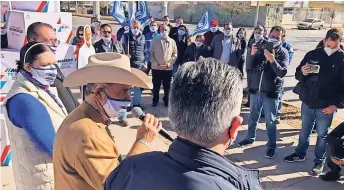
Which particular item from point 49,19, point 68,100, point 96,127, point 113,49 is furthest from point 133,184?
point 113,49

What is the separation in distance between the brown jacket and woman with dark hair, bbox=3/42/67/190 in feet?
1.14

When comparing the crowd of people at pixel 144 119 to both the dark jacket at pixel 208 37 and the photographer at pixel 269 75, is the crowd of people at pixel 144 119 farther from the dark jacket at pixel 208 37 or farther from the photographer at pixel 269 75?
the dark jacket at pixel 208 37

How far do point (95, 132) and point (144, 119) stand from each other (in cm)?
26

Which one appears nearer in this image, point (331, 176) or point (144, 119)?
point (144, 119)

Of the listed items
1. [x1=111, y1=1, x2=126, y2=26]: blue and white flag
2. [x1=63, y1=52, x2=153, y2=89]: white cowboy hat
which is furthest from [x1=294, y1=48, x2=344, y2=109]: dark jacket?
[x1=111, y1=1, x2=126, y2=26]: blue and white flag

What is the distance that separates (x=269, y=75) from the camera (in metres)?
4.56

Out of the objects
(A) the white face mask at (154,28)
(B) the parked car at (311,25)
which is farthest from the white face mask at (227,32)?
(B) the parked car at (311,25)

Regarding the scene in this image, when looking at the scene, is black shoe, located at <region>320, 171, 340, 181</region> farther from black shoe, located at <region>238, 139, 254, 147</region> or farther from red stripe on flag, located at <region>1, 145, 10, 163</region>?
red stripe on flag, located at <region>1, 145, 10, 163</region>

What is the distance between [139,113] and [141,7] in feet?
26.4

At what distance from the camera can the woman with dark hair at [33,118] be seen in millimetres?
2035

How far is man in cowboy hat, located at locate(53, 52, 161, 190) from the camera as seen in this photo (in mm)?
1631

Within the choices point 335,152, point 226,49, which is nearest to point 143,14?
point 226,49

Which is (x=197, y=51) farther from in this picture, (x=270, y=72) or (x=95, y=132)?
(x=95, y=132)

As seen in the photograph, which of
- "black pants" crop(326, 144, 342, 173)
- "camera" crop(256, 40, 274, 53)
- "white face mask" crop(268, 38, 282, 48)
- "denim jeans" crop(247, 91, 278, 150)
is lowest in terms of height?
"black pants" crop(326, 144, 342, 173)
